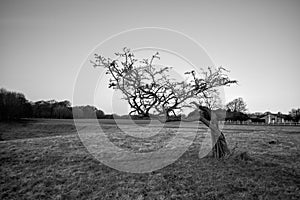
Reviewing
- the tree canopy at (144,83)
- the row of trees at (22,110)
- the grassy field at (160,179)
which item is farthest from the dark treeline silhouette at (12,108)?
the tree canopy at (144,83)

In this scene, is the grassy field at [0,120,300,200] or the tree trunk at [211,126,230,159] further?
the tree trunk at [211,126,230,159]

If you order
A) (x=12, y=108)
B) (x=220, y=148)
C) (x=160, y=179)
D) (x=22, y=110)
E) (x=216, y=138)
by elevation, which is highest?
(x=12, y=108)

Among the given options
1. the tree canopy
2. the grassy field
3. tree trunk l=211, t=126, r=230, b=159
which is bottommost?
the grassy field

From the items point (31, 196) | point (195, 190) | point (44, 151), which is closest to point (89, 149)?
point (44, 151)

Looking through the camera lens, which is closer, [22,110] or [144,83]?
[144,83]

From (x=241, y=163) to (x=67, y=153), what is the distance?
42.4ft

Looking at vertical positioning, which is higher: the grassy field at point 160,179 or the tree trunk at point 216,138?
the tree trunk at point 216,138

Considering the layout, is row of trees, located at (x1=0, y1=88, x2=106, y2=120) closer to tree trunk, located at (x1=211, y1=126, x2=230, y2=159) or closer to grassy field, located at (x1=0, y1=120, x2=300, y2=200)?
grassy field, located at (x1=0, y1=120, x2=300, y2=200)

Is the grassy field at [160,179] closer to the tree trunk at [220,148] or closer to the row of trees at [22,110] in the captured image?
the tree trunk at [220,148]

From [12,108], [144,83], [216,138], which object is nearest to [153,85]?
[144,83]

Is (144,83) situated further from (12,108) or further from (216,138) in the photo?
(12,108)

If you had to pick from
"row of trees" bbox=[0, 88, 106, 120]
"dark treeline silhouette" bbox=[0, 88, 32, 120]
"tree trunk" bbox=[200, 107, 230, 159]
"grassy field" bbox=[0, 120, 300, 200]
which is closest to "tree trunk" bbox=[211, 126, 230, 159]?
"tree trunk" bbox=[200, 107, 230, 159]

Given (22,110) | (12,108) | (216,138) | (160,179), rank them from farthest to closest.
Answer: (22,110)
(12,108)
(216,138)
(160,179)

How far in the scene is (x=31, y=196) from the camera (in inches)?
316
